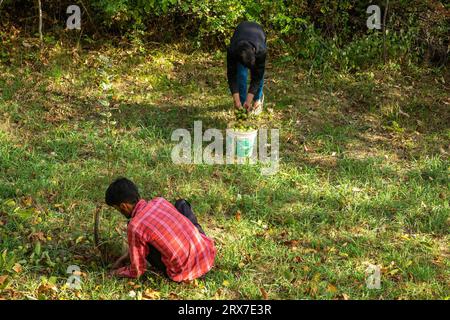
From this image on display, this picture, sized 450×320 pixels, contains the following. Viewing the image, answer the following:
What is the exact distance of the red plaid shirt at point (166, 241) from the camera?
4.86 meters

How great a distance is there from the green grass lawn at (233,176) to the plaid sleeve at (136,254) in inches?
4.2

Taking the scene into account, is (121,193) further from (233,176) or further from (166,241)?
(233,176)

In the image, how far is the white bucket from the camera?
706cm

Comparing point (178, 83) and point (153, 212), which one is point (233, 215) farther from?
point (178, 83)

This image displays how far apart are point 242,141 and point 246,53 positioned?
0.96 meters

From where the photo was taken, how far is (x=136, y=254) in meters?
4.95

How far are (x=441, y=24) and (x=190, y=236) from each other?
6506mm

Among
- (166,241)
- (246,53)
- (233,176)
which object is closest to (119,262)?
(166,241)

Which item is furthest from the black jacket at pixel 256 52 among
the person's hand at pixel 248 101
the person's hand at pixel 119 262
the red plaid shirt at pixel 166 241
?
the person's hand at pixel 119 262

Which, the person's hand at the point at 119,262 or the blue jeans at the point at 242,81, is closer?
the person's hand at the point at 119,262

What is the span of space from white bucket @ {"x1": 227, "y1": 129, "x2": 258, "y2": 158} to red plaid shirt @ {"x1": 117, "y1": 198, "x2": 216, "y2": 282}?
2.06 meters

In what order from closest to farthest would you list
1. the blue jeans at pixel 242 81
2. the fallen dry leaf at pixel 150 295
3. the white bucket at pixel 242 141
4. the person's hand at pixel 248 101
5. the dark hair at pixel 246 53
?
the fallen dry leaf at pixel 150 295, the dark hair at pixel 246 53, the white bucket at pixel 242 141, the person's hand at pixel 248 101, the blue jeans at pixel 242 81

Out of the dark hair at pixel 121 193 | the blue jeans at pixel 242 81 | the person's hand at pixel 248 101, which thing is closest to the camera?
the dark hair at pixel 121 193

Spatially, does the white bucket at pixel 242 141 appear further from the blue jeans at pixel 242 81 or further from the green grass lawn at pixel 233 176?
the blue jeans at pixel 242 81
